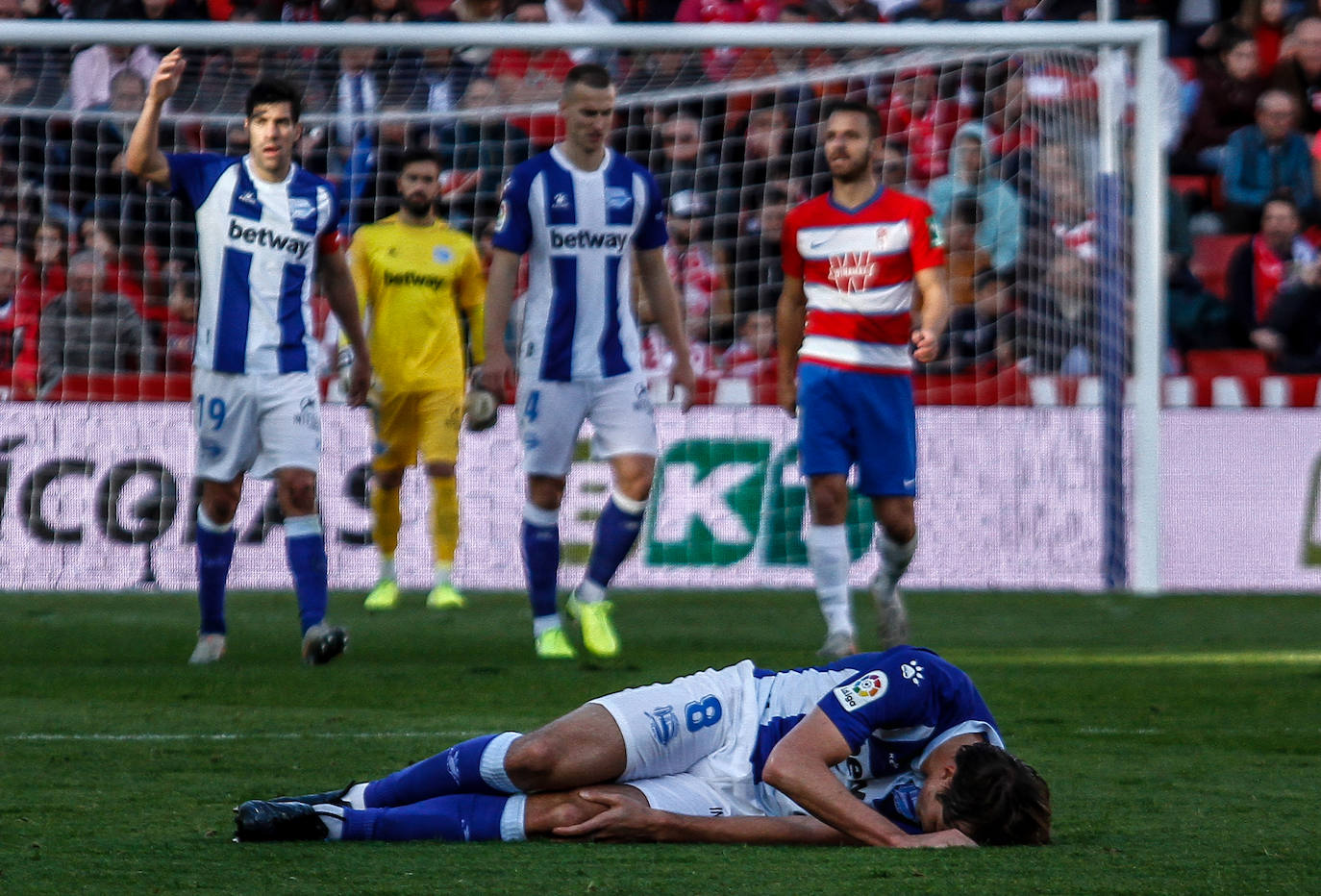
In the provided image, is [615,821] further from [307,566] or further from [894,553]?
[894,553]

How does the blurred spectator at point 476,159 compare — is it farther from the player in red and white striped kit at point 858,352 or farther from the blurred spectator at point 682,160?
the player in red and white striped kit at point 858,352

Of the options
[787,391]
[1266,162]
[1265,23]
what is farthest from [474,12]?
[787,391]

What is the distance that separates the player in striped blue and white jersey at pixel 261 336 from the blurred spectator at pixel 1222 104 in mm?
8348

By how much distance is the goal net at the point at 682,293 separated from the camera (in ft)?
35.3

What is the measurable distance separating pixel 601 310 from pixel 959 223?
15.9ft

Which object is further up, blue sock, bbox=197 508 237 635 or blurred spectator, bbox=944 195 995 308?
blurred spectator, bbox=944 195 995 308

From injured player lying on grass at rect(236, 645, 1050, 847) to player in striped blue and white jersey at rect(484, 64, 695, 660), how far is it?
11.6ft

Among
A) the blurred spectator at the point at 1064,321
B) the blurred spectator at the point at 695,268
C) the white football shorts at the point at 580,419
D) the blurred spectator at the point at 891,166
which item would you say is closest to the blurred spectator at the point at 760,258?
the blurred spectator at the point at 695,268

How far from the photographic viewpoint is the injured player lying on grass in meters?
3.83

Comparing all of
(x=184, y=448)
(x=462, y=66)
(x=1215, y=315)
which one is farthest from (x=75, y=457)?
(x=1215, y=315)

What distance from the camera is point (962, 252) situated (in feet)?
39.3

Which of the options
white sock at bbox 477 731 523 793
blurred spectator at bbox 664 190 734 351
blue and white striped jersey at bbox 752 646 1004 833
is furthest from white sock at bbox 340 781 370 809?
blurred spectator at bbox 664 190 734 351

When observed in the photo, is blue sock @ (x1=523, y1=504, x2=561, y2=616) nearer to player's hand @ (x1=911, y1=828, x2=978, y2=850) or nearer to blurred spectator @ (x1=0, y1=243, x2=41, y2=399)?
player's hand @ (x1=911, y1=828, x2=978, y2=850)

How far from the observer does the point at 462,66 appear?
1148 cm
